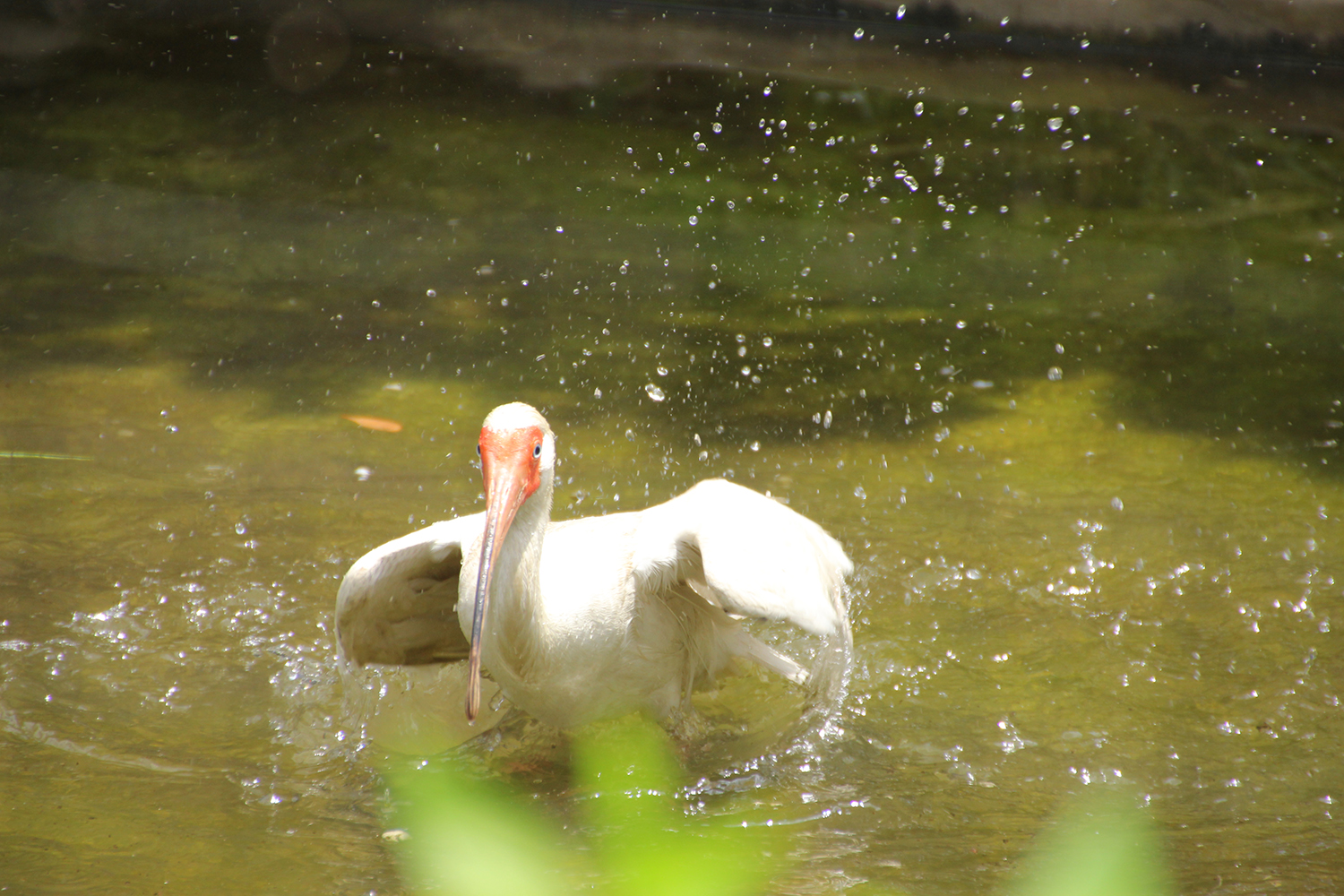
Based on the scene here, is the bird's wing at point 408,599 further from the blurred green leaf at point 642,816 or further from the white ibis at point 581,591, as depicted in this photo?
the blurred green leaf at point 642,816

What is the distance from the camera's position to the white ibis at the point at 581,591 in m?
2.36

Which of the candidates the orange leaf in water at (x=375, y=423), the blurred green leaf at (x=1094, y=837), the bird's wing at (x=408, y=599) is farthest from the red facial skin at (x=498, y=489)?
the orange leaf in water at (x=375, y=423)

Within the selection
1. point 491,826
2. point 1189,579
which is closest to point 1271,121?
point 1189,579

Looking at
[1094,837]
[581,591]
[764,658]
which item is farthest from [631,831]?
[1094,837]

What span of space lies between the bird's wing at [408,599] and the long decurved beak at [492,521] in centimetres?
24

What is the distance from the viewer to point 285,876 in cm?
217

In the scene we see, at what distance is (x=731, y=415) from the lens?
177 inches

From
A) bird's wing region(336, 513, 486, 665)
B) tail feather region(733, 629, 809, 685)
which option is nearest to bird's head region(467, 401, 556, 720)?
bird's wing region(336, 513, 486, 665)

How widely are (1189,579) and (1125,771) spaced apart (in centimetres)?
101

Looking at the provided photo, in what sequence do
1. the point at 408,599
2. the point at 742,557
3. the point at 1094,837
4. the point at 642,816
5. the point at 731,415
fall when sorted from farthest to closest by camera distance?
the point at 731,415 → the point at 408,599 → the point at 642,816 → the point at 742,557 → the point at 1094,837

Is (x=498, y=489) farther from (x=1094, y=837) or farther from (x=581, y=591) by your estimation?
(x=1094, y=837)

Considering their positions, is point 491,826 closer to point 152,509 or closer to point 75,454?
point 152,509

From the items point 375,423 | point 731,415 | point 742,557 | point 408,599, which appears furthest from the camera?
point 731,415

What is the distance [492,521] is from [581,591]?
354mm
